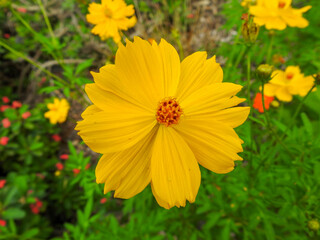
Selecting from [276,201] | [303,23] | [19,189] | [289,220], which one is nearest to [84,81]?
[276,201]

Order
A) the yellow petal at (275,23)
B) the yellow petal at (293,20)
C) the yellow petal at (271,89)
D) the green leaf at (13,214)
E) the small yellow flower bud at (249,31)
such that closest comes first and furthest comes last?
the small yellow flower bud at (249,31), the yellow petal at (275,23), the yellow petal at (293,20), the yellow petal at (271,89), the green leaf at (13,214)

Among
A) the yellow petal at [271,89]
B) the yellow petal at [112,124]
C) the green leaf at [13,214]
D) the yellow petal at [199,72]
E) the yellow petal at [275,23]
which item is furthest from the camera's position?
the green leaf at [13,214]

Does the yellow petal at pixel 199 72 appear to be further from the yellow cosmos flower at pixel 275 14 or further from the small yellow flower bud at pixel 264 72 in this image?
the yellow cosmos flower at pixel 275 14

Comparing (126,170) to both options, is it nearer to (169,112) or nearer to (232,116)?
(169,112)

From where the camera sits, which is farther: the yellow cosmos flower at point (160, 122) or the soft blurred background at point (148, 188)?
the soft blurred background at point (148, 188)

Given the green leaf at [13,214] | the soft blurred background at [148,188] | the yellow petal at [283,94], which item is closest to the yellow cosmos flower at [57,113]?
the soft blurred background at [148,188]

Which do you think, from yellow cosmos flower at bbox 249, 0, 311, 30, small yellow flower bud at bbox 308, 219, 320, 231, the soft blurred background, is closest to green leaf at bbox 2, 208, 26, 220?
the soft blurred background

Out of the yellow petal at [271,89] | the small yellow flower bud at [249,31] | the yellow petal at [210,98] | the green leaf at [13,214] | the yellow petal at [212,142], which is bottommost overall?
the green leaf at [13,214]
